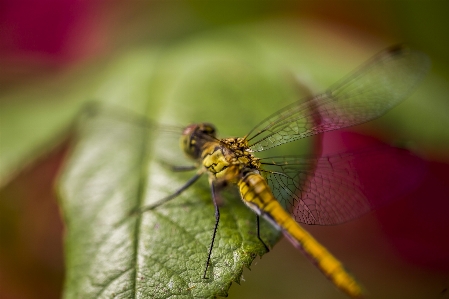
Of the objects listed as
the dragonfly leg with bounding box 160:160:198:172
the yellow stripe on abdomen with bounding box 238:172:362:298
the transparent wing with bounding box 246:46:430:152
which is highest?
the dragonfly leg with bounding box 160:160:198:172

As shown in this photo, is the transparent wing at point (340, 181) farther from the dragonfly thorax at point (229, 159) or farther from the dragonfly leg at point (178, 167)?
the dragonfly leg at point (178, 167)

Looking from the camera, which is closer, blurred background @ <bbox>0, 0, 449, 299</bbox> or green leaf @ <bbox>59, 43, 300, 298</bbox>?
green leaf @ <bbox>59, 43, 300, 298</bbox>

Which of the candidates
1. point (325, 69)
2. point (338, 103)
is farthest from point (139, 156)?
point (325, 69)

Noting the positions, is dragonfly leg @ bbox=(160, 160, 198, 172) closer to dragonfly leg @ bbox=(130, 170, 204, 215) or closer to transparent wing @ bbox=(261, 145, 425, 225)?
dragonfly leg @ bbox=(130, 170, 204, 215)

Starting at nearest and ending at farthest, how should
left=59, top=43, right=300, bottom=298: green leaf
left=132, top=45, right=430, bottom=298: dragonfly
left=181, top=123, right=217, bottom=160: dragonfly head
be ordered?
left=59, top=43, right=300, bottom=298: green leaf
left=132, top=45, right=430, bottom=298: dragonfly
left=181, top=123, right=217, bottom=160: dragonfly head

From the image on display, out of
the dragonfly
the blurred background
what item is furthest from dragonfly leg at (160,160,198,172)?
the blurred background

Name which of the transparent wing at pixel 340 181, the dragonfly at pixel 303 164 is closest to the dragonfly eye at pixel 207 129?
the dragonfly at pixel 303 164

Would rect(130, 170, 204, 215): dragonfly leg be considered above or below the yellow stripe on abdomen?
above

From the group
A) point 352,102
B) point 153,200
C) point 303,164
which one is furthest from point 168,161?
point 352,102
